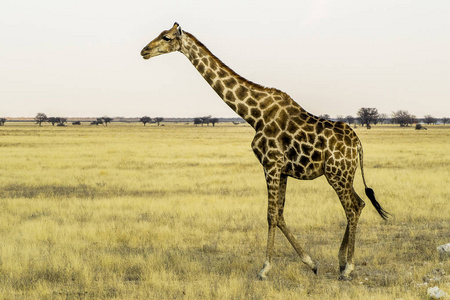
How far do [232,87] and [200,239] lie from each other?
3.65 metres

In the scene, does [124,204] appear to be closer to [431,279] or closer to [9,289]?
[9,289]

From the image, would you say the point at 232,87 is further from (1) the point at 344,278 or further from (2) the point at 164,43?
(1) the point at 344,278

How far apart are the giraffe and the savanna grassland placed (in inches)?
29.1

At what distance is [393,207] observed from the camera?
527 inches

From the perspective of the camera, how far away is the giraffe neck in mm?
7770

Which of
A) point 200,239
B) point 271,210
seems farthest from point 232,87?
point 200,239

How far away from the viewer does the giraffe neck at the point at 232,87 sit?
777 cm

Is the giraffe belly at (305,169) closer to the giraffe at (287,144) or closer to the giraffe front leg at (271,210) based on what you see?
the giraffe at (287,144)

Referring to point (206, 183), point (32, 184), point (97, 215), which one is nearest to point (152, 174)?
point (206, 183)

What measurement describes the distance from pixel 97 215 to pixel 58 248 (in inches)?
132

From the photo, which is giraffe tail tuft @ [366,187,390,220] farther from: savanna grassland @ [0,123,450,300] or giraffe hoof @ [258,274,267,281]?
giraffe hoof @ [258,274,267,281]

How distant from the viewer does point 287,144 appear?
7.52 metres

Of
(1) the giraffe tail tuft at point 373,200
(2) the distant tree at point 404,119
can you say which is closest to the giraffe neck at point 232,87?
(1) the giraffe tail tuft at point 373,200

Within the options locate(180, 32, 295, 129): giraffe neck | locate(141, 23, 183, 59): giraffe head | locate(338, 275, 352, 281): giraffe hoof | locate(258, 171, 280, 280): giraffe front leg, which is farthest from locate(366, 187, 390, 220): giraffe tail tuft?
locate(141, 23, 183, 59): giraffe head
